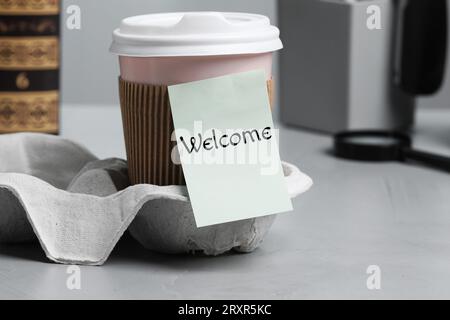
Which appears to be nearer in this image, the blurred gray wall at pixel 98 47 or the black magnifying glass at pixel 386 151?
the black magnifying glass at pixel 386 151

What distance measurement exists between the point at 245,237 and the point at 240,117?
10 cm

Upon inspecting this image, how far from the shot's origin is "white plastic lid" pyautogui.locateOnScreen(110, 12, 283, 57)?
65 centimetres

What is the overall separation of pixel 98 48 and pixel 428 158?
48 centimetres

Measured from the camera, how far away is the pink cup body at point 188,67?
662mm

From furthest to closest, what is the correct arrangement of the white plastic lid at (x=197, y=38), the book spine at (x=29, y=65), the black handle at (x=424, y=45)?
1. the black handle at (x=424, y=45)
2. the book spine at (x=29, y=65)
3. the white plastic lid at (x=197, y=38)

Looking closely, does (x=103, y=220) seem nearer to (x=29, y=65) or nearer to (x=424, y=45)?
(x=29, y=65)

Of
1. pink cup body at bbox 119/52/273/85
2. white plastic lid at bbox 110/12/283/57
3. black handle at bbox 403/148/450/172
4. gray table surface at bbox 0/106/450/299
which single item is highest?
white plastic lid at bbox 110/12/283/57

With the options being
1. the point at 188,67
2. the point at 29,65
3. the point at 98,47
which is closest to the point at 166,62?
the point at 188,67

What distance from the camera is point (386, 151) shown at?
1087 millimetres

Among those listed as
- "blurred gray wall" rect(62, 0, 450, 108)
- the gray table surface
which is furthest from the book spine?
the gray table surface

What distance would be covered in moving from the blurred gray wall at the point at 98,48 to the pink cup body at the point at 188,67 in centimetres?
50

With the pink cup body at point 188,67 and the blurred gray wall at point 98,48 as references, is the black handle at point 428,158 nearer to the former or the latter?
the blurred gray wall at point 98,48

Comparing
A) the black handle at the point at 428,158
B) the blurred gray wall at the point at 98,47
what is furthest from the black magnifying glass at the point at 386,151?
the blurred gray wall at the point at 98,47

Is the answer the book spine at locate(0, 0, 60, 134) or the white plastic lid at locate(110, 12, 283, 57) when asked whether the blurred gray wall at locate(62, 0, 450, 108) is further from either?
the white plastic lid at locate(110, 12, 283, 57)
